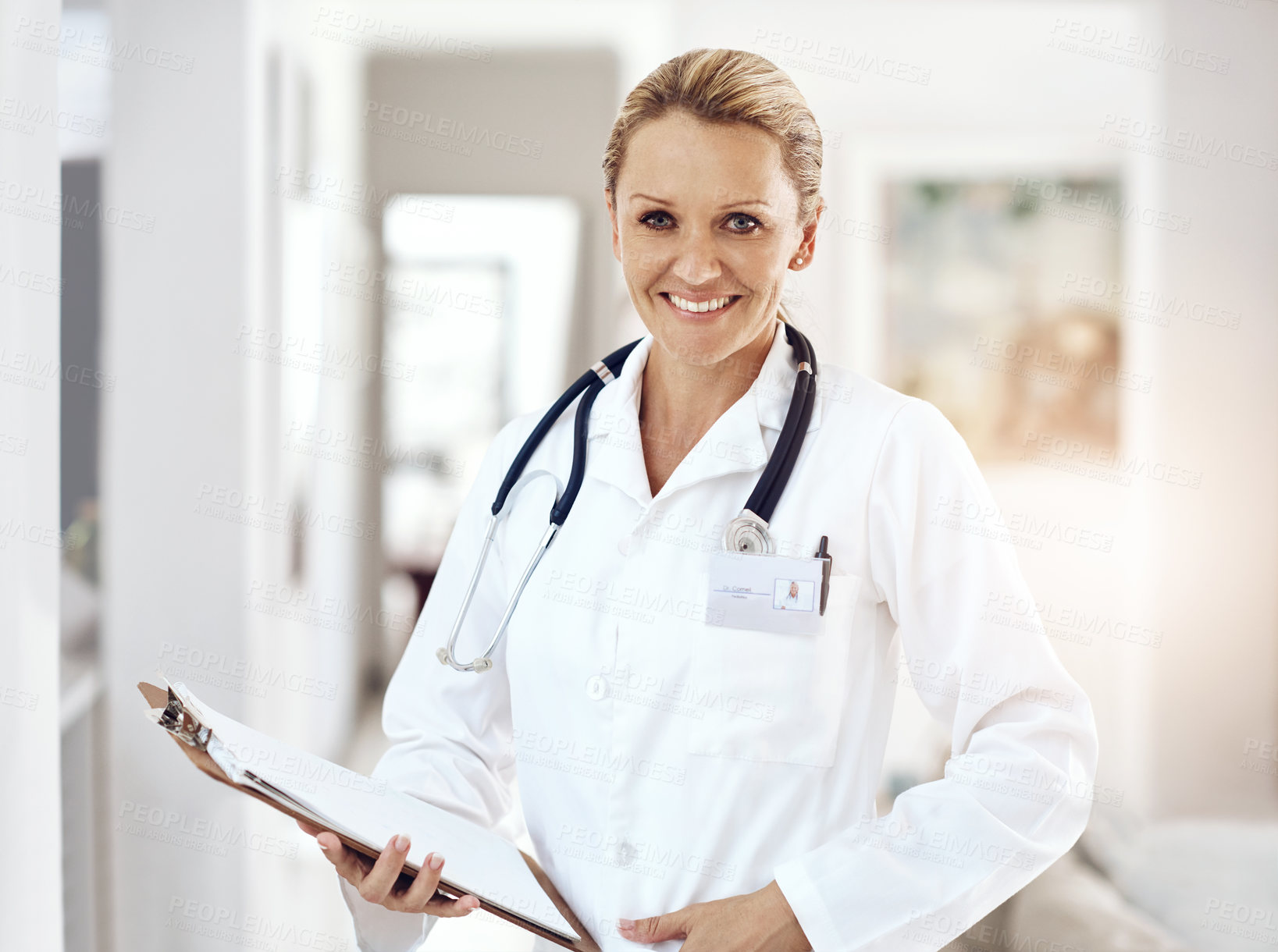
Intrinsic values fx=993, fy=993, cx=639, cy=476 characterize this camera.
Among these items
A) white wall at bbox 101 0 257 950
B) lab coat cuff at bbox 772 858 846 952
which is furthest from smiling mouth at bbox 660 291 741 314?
white wall at bbox 101 0 257 950

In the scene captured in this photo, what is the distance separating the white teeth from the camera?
3.50 ft

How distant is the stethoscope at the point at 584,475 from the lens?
104 cm

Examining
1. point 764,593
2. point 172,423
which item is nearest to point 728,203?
point 764,593

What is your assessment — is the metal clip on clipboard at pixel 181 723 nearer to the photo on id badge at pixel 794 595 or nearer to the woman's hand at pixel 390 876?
the woman's hand at pixel 390 876

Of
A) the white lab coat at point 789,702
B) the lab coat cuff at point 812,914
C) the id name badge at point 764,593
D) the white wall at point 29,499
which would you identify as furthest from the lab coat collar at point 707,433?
the white wall at point 29,499

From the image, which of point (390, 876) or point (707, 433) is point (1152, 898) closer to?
point (707, 433)

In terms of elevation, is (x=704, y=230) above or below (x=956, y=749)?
above

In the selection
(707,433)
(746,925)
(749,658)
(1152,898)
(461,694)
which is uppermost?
(707,433)

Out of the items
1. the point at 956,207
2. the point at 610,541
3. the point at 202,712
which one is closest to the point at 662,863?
the point at 610,541

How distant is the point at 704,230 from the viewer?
3.41 ft

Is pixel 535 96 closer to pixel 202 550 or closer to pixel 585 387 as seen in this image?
pixel 202 550

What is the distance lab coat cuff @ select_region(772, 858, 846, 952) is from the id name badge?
24 centimetres

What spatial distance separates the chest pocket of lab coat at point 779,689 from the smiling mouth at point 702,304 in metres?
0.31

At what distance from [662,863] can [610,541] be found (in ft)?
1.13
